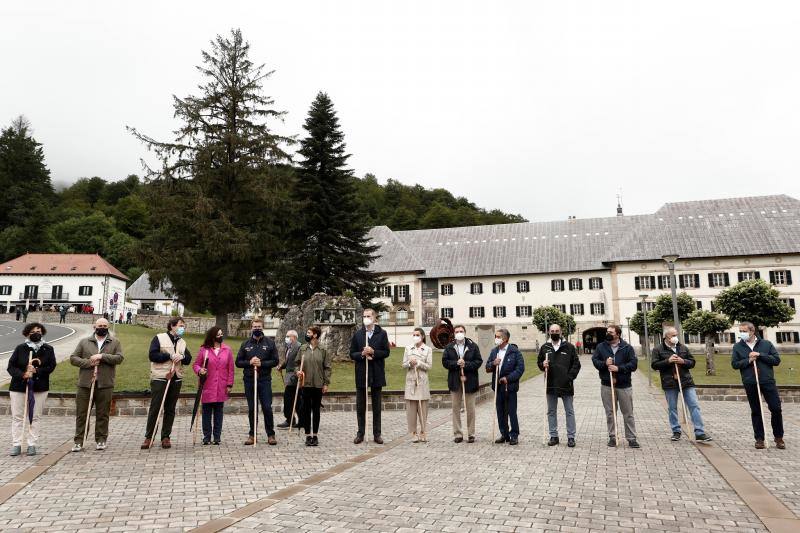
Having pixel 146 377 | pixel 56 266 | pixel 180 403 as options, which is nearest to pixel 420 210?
pixel 56 266

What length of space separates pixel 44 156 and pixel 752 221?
89.8m

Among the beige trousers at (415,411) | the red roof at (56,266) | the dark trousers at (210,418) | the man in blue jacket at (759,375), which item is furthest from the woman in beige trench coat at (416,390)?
the red roof at (56,266)

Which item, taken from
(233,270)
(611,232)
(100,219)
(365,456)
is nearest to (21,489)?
(365,456)

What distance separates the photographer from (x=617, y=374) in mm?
9477

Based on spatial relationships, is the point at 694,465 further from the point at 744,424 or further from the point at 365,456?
the point at 744,424

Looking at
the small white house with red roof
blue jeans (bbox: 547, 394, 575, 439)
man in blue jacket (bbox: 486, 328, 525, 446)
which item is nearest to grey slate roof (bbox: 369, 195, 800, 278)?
the small white house with red roof

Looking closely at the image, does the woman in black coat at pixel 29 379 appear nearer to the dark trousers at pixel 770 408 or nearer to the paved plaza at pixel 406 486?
the paved plaza at pixel 406 486

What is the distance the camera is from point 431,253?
61281 mm

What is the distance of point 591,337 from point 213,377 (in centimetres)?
5152

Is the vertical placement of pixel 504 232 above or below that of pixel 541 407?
above

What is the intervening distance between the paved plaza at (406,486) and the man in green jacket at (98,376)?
401 millimetres

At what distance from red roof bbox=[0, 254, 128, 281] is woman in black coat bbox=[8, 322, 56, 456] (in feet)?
226

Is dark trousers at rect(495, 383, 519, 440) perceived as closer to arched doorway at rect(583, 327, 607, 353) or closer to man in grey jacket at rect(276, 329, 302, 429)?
man in grey jacket at rect(276, 329, 302, 429)

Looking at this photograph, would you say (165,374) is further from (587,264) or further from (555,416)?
(587,264)
